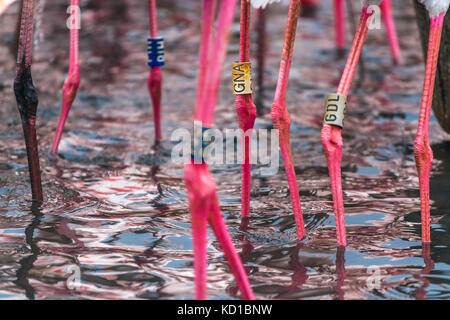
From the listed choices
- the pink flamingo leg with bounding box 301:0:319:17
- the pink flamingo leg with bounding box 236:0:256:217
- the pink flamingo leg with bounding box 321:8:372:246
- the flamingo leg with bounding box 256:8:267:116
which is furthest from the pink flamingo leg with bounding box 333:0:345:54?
the pink flamingo leg with bounding box 321:8:372:246

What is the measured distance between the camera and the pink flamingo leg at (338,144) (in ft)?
8.54

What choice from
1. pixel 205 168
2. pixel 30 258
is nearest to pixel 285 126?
pixel 205 168

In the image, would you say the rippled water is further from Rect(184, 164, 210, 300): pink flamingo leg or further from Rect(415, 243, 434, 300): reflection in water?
Rect(184, 164, 210, 300): pink flamingo leg

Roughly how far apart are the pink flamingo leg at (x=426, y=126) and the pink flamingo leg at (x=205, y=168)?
Answer: 2.92ft

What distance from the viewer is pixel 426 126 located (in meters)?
2.64

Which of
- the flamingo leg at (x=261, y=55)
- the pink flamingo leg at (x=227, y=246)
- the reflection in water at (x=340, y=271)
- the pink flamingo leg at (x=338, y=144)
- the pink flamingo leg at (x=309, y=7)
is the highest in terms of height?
the pink flamingo leg at (x=309, y=7)

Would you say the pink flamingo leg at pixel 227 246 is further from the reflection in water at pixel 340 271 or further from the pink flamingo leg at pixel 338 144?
the pink flamingo leg at pixel 338 144

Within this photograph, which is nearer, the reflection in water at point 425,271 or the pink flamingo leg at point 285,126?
the reflection in water at point 425,271

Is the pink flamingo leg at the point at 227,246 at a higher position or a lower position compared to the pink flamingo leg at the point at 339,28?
lower

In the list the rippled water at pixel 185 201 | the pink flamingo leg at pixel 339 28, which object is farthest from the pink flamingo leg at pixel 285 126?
the pink flamingo leg at pixel 339 28

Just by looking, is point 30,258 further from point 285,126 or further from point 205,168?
point 285,126

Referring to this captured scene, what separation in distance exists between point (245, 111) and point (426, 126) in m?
0.71

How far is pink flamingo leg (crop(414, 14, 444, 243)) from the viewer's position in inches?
102
